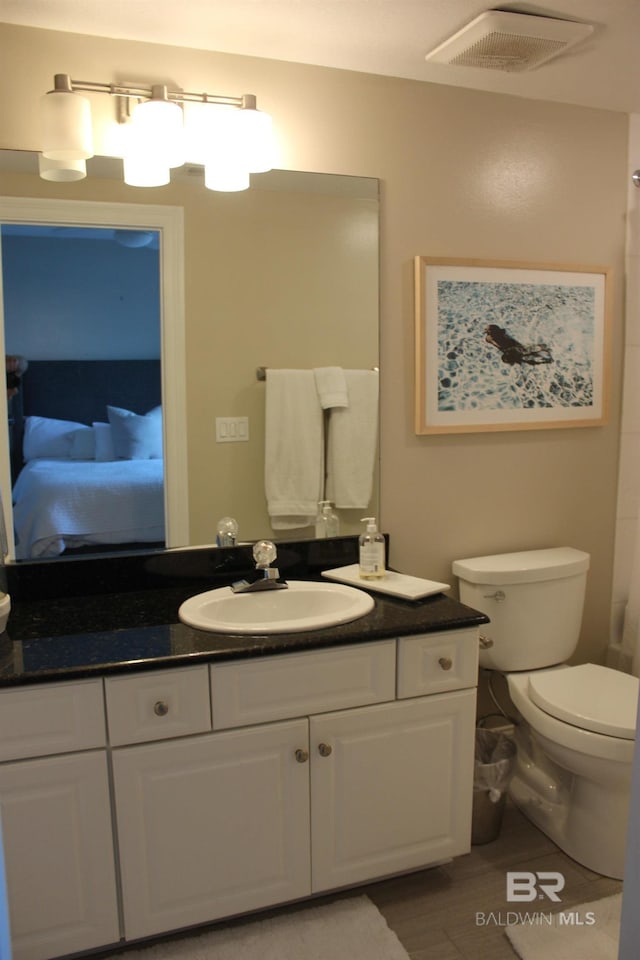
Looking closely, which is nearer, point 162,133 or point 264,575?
point 162,133

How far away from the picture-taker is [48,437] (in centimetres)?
204

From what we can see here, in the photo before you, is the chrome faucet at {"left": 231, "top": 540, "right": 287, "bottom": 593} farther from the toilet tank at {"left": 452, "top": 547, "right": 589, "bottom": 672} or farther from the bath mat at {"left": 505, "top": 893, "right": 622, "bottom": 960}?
the bath mat at {"left": 505, "top": 893, "right": 622, "bottom": 960}

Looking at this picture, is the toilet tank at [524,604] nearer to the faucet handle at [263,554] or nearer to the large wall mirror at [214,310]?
the large wall mirror at [214,310]

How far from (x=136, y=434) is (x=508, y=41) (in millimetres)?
1445

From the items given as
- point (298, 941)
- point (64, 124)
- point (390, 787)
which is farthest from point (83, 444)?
point (298, 941)

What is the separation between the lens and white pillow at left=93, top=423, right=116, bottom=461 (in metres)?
2.08

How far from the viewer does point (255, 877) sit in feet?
5.99

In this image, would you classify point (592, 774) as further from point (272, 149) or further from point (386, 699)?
point (272, 149)

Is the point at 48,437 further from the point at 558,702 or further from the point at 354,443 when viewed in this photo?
the point at 558,702

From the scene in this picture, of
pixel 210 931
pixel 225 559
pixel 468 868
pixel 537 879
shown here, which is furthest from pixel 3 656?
pixel 537 879

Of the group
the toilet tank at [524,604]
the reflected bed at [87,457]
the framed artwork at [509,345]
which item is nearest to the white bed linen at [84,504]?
the reflected bed at [87,457]

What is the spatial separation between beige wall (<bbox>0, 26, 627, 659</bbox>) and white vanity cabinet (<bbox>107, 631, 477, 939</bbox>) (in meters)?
0.68

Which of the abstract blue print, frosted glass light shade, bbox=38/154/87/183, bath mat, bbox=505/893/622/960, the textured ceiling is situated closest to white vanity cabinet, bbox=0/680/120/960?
bath mat, bbox=505/893/622/960

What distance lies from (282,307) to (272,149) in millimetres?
453
